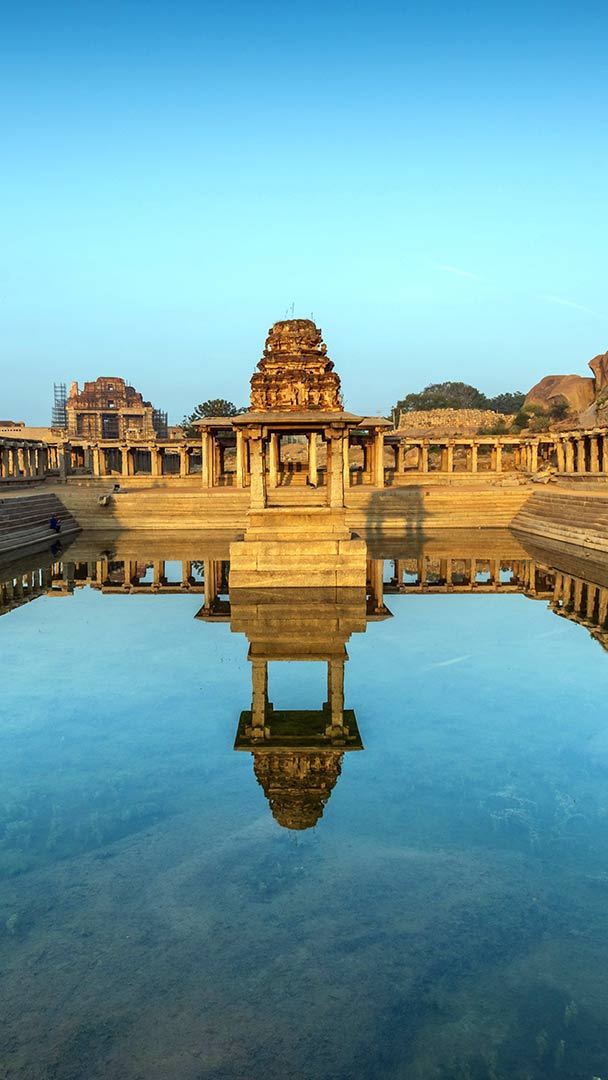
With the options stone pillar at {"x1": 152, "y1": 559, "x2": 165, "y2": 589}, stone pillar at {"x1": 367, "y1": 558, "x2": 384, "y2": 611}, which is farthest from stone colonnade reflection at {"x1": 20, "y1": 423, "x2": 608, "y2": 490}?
stone pillar at {"x1": 367, "y1": 558, "x2": 384, "y2": 611}

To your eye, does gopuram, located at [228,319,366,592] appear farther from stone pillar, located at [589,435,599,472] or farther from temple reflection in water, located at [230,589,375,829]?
stone pillar, located at [589,435,599,472]

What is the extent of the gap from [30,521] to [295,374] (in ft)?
69.3

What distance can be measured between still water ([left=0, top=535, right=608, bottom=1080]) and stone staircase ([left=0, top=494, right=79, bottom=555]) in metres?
16.0

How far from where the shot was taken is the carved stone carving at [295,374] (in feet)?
153

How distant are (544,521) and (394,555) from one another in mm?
A: 7697

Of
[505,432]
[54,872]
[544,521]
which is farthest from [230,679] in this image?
[505,432]

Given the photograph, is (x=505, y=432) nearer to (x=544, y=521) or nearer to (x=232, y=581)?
(x=544, y=521)

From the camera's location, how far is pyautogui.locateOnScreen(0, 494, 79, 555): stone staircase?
26853 mm

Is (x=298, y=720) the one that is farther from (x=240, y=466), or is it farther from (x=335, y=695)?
(x=240, y=466)

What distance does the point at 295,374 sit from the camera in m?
46.7

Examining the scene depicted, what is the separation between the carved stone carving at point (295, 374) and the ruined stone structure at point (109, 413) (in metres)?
20.4

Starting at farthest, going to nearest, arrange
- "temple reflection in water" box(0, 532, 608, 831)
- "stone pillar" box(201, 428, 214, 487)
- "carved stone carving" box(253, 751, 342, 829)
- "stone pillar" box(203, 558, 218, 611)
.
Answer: "stone pillar" box(201, 428, 214, 487), "stone pillar" box(203, 558, 218, 611), "temple reflection in water" box(0, 532, 608, 831), "carved stone carving" box(253, 751, 342, 829)

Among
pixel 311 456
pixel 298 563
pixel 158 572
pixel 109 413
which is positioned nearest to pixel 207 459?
pixel 311 456

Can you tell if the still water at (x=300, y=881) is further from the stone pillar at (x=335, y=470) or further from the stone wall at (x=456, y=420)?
the stone wall at (x=456, y=420)
